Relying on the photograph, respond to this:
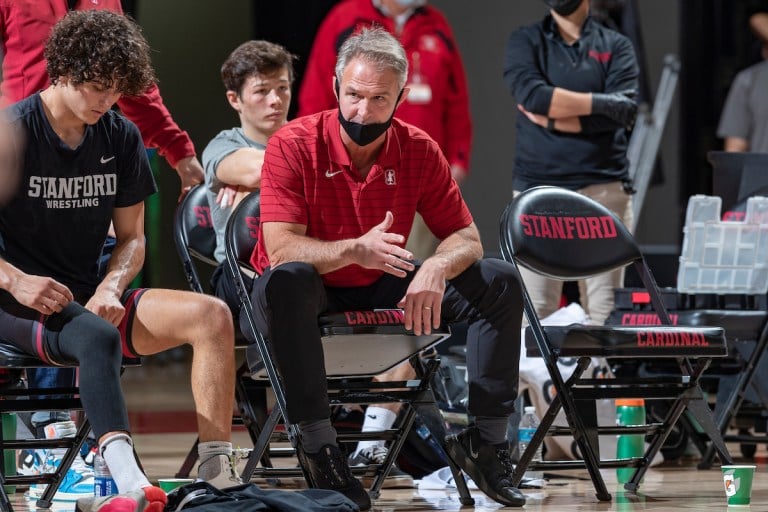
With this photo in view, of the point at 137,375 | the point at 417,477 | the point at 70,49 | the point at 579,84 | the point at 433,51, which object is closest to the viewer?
the point at 70,49

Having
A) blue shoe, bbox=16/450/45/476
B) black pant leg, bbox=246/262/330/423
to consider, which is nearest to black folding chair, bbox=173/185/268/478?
blue shoe, bbox=16/450/45/476

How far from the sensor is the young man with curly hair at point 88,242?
317cm

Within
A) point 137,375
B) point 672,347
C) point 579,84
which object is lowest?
point 137,375

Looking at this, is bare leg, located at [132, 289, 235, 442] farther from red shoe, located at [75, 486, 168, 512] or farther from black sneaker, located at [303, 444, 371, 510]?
red shoe, located at [75, 486, 168, 512]

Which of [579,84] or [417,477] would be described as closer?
[417,477]

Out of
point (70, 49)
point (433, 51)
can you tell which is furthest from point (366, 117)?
point (433, 51)

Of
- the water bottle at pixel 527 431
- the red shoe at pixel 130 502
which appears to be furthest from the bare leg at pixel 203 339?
the water bottle at pixel 527 431

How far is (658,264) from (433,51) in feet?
4.78

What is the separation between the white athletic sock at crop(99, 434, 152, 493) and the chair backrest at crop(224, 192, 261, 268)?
89 cm

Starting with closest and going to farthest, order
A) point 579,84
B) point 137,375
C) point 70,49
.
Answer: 1. point 70,49
2. point 579,84
3. point 137,375

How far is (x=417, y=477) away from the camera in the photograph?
418 cm

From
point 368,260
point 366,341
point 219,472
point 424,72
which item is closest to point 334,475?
point 219,472

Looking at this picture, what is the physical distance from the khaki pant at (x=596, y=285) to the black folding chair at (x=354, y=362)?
111 cm

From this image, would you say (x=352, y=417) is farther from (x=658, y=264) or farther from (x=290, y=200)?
(x=658, y=264)
